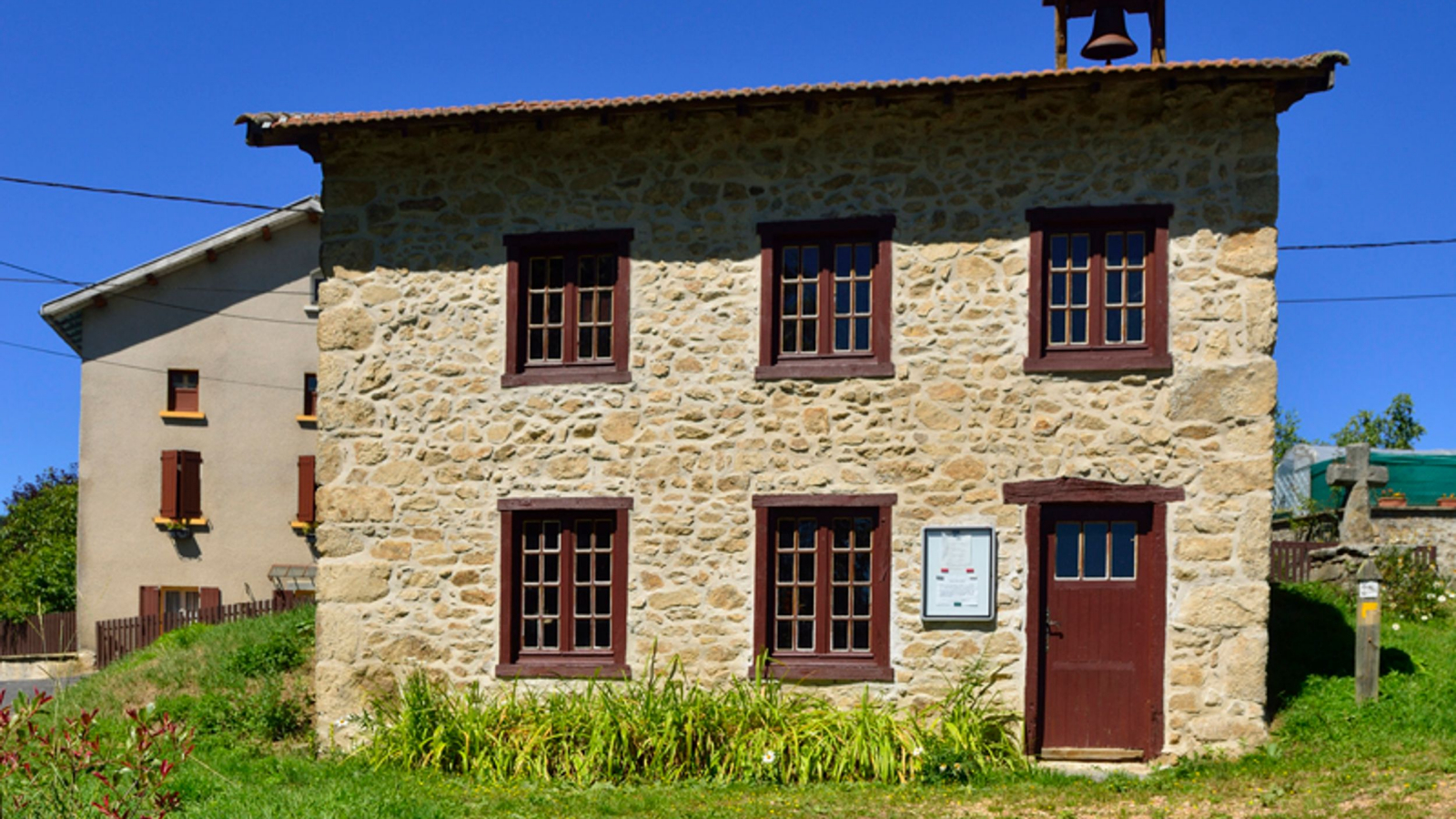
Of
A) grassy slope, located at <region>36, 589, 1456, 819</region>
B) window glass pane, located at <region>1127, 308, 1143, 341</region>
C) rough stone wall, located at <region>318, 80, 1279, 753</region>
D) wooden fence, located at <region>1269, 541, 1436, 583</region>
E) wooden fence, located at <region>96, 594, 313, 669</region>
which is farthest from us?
wooden fence, located at <region>96, 594, 313, 669</region>

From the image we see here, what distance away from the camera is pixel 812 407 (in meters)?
11.0

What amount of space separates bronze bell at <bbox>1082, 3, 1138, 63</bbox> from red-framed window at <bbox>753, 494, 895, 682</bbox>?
454 centimetres

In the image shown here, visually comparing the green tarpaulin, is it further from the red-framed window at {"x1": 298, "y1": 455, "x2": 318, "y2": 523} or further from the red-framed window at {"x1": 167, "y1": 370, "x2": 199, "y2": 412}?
the red-framed window at {"x1": 167, "y1": 370, "x2": 199, "y2": 412}

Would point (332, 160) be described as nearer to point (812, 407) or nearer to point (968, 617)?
point (812, 407)

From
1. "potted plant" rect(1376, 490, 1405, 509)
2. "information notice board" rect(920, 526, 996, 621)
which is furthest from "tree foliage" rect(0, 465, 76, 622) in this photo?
"potted plant" rect(1376, 490, 1405, 509)

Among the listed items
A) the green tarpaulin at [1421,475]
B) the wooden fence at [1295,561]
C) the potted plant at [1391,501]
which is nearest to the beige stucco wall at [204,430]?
the wooden fence at [1295,561]

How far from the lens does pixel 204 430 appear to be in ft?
83.7

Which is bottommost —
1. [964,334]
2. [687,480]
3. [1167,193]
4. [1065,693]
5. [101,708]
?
[101,708]

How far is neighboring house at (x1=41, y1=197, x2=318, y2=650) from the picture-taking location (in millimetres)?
25203

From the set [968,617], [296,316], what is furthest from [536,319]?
[296,316]

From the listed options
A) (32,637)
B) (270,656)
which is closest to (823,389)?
(270,656)

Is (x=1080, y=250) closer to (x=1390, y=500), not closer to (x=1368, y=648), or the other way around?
(x=1368, y=648)

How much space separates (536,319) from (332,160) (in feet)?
7.99

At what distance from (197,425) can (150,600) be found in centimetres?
349
